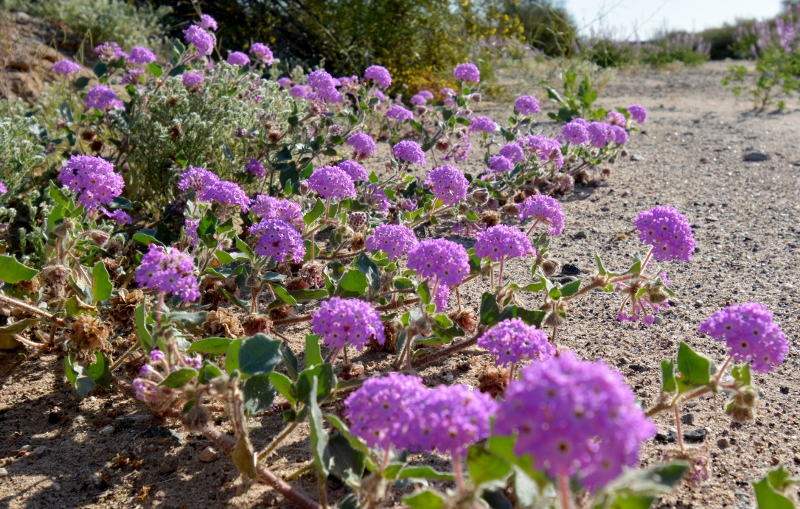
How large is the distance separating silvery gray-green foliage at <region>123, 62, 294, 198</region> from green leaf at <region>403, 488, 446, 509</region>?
2703 mm

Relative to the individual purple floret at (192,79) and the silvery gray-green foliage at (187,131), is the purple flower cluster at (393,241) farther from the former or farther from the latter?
the individual purple floret at (192,79)

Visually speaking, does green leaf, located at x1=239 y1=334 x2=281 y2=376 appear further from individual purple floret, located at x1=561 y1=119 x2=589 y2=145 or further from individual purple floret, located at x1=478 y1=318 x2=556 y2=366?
individual purple floret, located at x1=561 y1=119 x2=589 y2=145

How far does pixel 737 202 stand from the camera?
4605mm

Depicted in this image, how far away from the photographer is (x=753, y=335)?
1.75 metres

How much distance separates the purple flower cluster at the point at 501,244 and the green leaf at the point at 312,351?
0.84 metres

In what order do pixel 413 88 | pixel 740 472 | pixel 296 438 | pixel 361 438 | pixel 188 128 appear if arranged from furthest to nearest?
pixel 413 88, pixel 188 128, pixel 296 438, pixel 740 472, pixel 361 438

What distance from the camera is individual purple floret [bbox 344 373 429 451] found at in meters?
1.32

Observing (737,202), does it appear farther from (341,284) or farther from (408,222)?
(341,284)

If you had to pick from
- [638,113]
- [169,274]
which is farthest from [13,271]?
[638,113]

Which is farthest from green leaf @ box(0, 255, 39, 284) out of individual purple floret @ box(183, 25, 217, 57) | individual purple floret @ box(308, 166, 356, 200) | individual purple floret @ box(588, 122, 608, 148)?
individual purple floret @ box(588, 122, 608, 148)

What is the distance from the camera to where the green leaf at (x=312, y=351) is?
1.84 m

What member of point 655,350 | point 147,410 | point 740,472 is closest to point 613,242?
point 655,350

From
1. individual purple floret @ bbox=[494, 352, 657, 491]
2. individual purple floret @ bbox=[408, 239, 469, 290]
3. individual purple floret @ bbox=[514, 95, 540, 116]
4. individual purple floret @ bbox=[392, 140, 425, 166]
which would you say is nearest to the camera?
individual purple floret @ bbox=[494, 352, 657, 491]

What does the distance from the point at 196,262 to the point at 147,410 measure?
0.63 meters
